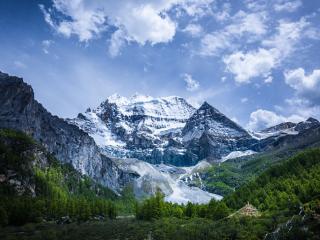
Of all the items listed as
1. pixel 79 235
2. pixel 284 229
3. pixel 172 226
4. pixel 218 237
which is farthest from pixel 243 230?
pixel 79 235

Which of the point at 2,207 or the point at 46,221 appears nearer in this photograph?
the point at 2,207

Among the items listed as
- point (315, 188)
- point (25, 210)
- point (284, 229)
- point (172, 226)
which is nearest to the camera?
point (284, 229)

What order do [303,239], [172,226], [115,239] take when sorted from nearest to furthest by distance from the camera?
[303,239] < [115,239] < [172,226]

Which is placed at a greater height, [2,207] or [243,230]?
[2,207]

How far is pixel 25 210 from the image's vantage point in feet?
606

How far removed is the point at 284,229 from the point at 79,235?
210 ft

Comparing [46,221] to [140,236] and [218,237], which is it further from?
[218,237]

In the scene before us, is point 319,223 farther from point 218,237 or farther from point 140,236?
point 140,236

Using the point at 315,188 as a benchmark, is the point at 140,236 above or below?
below

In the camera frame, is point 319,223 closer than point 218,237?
Yes

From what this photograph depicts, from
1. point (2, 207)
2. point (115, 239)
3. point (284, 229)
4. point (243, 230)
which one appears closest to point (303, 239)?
point (284, 229)

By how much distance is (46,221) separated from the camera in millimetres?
192500

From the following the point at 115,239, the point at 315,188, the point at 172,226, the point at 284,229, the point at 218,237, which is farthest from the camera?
the point at 315,188

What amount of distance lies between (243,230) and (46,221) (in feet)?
335
